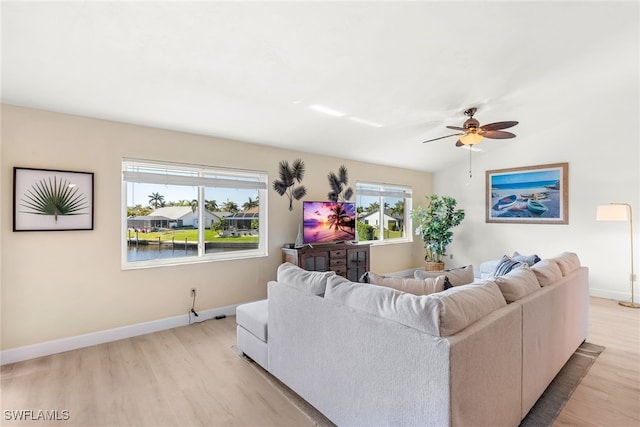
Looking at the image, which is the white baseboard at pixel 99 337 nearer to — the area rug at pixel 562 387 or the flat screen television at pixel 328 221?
the flat screen television at pixel 328 221

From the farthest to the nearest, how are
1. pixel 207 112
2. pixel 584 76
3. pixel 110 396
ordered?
1. pixel 584 76
2. pixel 207 112
3. pixel 110 396

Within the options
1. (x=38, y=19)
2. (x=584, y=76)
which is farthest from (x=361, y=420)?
(x=584, y=76)

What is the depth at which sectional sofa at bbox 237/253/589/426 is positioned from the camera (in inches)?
52.1

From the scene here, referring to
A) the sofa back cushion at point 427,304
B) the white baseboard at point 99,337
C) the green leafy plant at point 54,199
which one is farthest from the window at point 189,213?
the sofa back cushion at point 427,304

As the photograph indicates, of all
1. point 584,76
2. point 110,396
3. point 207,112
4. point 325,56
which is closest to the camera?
point 110,396

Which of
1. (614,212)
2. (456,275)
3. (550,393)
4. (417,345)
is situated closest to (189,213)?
(456,275)

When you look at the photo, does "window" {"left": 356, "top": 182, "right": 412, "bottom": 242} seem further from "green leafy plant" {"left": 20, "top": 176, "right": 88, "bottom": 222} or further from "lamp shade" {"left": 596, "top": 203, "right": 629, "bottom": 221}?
"green leafy plant" {"left": 20, "top": 176, "right": 88, "bottom": 222}

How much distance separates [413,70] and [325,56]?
0.93m

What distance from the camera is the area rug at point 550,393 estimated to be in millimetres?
1877

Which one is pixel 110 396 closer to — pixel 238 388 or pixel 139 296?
pixel 238 388

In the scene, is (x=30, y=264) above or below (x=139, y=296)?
above

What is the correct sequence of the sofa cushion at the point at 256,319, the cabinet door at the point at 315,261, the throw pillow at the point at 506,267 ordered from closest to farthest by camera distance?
the sofa cushion at the point at 256,319
the throw pillow at the point at 506,267
the cabinet door at the point at 315,261

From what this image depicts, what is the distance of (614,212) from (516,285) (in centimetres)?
364

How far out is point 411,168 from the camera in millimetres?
6203
